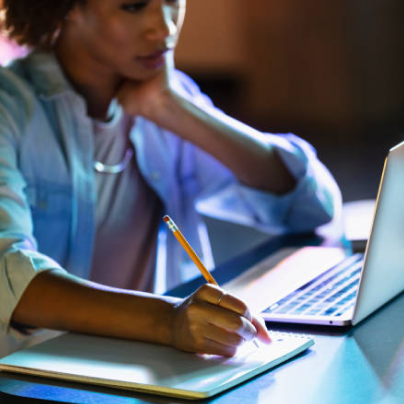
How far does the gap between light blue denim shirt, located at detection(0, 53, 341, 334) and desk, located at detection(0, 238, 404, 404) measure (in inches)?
18.0

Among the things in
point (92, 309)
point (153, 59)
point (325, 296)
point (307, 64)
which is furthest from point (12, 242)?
point (307, 64)

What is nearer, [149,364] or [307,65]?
[149,364]

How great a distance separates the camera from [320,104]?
243 inches

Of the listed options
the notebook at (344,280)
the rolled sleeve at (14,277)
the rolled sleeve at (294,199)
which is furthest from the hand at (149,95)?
the rolled sleeve at (14,277)

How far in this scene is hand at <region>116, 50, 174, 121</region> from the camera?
1424mm

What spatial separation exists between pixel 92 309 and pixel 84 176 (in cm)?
55

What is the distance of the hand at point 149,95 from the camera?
142cm

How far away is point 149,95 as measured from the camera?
142 centimetres

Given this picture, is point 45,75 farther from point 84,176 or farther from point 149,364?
point 149,364

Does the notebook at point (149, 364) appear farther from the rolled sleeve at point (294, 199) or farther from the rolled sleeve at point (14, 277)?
the rolled sleeve at point (294, 199)

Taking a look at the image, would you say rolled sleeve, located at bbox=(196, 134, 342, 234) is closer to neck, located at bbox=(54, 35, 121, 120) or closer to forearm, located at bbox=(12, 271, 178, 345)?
neck, located at bbox=(54, 35, 121, 120)

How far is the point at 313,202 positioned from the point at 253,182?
0.13 meters

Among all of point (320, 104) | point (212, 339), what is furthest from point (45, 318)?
point (320, 104)

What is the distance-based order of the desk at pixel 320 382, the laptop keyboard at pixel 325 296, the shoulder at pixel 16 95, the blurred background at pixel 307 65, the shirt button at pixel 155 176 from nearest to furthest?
the desk at pixel 320 382
the laptop keyboard at pixel 325 296
the shoulder at pixel 16 95
the shirt button at pixel 155 176
the blurred background at pixel 307 65
